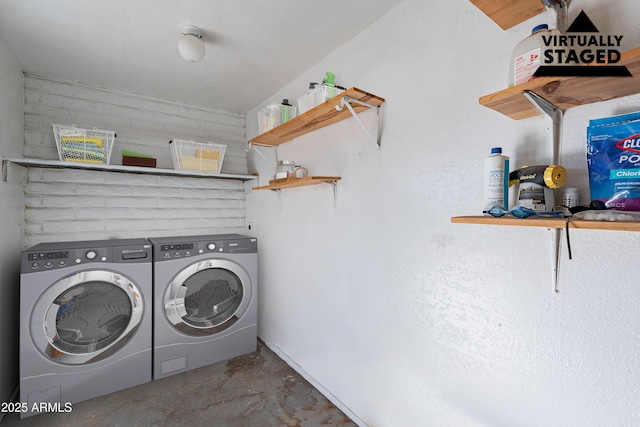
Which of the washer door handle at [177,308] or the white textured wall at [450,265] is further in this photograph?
the washer door handle at [177,308]

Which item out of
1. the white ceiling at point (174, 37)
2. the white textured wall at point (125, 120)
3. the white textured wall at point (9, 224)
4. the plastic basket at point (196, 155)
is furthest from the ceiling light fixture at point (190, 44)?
the white textured wall at point (125, 120)

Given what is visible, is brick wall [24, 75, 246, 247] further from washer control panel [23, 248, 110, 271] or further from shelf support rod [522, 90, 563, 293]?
shelf support rod [522, 90, 563, 293]

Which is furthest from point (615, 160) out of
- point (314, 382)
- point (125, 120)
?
point (125, 120)

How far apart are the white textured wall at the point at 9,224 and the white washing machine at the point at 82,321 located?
0.50 feet

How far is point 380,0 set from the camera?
4.81 feet

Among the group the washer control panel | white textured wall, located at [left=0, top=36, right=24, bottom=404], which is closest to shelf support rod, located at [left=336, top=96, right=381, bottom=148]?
the washer control panel

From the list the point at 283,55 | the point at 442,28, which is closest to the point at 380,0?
the point at 442,28

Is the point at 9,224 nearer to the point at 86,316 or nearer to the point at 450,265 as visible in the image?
the point at 86,316

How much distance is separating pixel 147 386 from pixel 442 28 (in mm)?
3017

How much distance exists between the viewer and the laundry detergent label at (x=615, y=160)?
2.45 ft

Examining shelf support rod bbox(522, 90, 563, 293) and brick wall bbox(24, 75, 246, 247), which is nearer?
shelf support rod bbox(522, 90, 563, 293)

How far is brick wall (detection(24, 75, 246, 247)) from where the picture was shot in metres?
2.31

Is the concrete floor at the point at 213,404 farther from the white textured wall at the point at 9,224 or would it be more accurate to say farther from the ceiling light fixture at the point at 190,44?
the ceiling light fixture at the point at 190,44

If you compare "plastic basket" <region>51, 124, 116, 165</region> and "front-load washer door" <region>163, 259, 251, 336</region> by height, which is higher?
"plastic basket" <region>51, 124, 116, 165</region>
